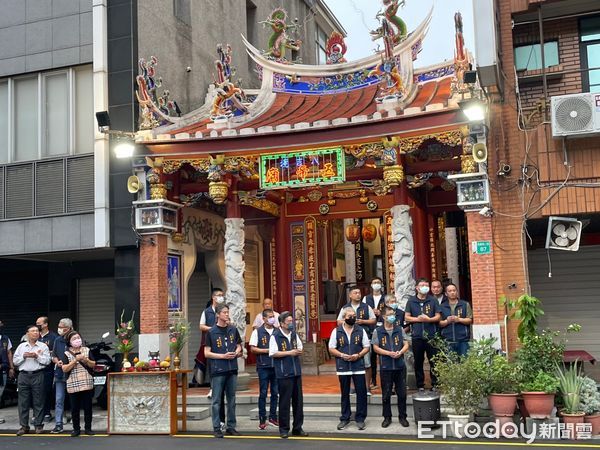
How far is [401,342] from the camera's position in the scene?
35.8 ft

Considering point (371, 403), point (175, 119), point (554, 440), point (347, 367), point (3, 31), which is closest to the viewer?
point (554, 440)

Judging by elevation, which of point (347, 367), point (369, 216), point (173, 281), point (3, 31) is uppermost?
point (3, 31)

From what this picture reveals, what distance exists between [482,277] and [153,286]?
6.36 metres

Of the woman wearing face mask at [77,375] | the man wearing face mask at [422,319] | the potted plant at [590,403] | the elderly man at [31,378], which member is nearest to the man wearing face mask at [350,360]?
the man wearing face mask at [422,319]

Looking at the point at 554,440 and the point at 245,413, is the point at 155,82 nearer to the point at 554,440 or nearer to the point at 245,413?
the point at 245,413

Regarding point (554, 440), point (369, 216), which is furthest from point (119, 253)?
point (554, 440)

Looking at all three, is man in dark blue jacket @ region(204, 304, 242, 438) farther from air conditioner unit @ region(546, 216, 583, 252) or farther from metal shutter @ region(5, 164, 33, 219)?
metal shutter @ region(5, 164, 33, 219)

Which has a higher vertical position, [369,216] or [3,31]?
[3,31]

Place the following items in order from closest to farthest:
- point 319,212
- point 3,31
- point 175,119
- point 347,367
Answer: point 347,367
point 175,119
point 3,31
point 319,212

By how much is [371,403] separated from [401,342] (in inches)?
62.8

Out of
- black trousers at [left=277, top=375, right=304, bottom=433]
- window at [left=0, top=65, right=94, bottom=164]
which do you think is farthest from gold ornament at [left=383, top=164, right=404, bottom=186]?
window at [left=0, top=65, right=94, bottom=164]

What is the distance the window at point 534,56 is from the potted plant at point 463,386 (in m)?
6.08

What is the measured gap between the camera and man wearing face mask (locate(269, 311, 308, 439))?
412 inches

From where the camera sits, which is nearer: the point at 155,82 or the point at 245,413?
the point at 245,413
